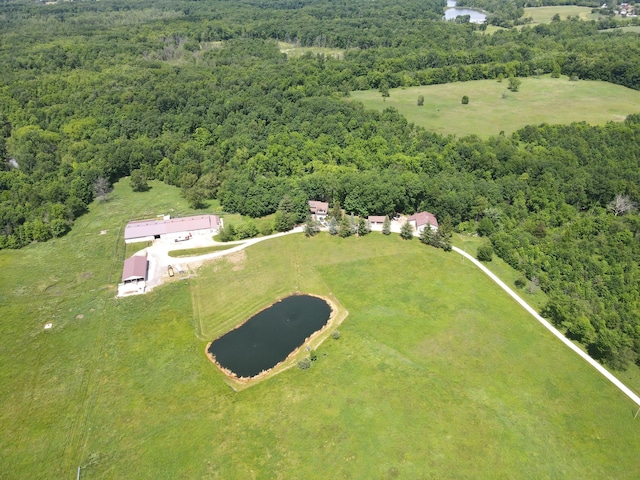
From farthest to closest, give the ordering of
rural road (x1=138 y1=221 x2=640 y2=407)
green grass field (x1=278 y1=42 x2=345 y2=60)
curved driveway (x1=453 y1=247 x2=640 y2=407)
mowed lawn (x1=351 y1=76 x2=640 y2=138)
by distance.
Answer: green grass field (x1=278 y1=42 x2=345 y2=60) < mowed lawn (x1=351 y1=76 x2=640 y2=138) < rural road (x1=138 y1=221 x2=640 y2=407) < curved driveway (x1=453 y1=247 x2=640 y2=407)

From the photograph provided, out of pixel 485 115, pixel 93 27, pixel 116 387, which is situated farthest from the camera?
pixel 93 27

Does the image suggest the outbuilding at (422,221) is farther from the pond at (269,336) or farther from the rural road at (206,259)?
the pond at (269,336)

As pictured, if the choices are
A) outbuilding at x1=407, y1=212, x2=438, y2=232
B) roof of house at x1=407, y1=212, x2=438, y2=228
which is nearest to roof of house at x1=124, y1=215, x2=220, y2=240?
outbuilding at x1=407, y1=212, x2=438, y2=232

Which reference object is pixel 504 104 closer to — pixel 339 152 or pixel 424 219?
pixel 339 152

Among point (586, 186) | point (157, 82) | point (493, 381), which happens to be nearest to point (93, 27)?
point (157, 82)

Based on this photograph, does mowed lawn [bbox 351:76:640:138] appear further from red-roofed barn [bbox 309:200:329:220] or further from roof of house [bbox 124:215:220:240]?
roof of house [bbox 124:215:220:240]

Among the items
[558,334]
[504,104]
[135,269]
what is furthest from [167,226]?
[504,104]

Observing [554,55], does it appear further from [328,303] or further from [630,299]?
[328,303]
